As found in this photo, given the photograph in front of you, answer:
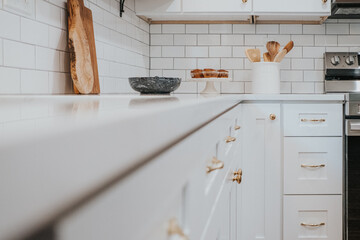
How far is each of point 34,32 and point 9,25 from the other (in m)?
0.14

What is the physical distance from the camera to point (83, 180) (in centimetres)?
17

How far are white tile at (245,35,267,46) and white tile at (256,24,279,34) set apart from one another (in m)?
0.03

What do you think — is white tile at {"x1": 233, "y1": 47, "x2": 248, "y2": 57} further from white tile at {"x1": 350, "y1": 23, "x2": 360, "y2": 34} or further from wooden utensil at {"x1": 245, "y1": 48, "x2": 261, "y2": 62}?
white tile at {"x1": 350, "y1": 23, "x2": 360, "y2": 34}

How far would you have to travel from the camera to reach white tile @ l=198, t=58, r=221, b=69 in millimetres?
2684

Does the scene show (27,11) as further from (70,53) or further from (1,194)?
(1,194)

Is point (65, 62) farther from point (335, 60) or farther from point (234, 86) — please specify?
point (335, 60)

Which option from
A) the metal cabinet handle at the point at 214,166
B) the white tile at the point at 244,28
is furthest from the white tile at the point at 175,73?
the metal cabinet handle at the point at 214,166

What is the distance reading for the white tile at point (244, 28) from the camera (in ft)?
8.75

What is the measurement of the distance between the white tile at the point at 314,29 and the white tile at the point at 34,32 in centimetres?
183

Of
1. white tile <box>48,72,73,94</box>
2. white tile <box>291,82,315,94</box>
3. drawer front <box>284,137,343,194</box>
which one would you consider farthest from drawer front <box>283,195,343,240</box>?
white tile <box>48,72,73,94</box>

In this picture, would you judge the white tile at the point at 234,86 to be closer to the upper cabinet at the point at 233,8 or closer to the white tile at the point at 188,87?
the white tile at the point at 188,87

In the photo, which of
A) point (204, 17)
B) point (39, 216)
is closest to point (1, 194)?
point (39, 216)

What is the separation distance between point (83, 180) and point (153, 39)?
2.59m

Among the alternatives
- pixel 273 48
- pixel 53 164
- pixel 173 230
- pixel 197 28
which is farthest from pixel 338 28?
pixel 53 164
